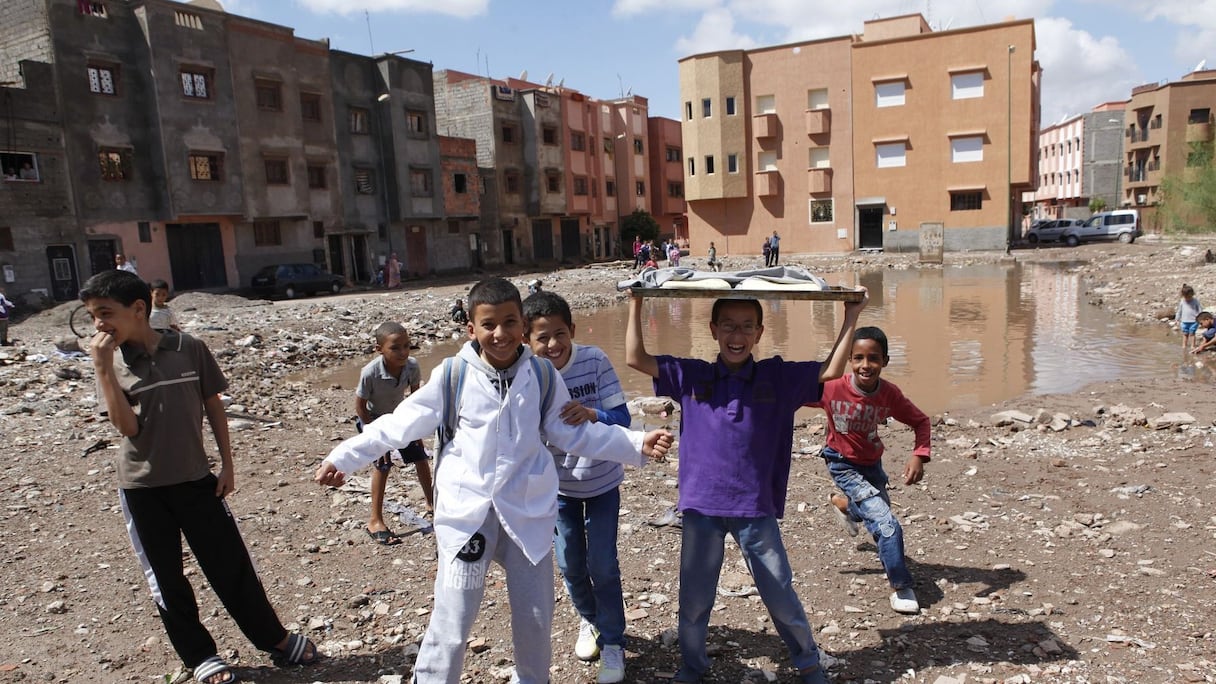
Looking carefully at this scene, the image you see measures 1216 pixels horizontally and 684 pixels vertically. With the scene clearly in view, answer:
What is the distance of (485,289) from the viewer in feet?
9.10

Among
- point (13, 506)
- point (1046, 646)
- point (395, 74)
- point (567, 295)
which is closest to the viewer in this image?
point (1046, 646)

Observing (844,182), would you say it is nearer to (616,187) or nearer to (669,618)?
(616,187)

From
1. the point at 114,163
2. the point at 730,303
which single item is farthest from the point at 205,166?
the point at 730,303

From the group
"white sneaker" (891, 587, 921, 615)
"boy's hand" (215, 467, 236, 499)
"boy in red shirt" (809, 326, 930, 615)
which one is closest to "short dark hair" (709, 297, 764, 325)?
"boy in red shirt" (809, 326, 930, 615)

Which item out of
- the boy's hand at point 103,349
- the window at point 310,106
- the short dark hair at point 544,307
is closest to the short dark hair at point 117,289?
the boy's hand at point 103,349

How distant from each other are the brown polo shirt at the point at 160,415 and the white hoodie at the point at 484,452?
0.84 metres

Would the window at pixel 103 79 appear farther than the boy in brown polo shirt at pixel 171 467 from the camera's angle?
Yes

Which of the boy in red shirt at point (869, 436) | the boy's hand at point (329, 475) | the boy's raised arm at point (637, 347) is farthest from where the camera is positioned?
the boy in red shirt at point (869, 436)

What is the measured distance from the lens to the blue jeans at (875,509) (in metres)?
3.76

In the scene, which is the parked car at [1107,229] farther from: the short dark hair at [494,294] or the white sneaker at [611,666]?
the short dark hair at [494,294]

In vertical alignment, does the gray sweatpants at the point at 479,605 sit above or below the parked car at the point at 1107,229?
below

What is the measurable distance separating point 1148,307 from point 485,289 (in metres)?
17.9

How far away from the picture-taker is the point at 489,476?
2.65m

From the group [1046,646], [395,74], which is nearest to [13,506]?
[1046,646]
